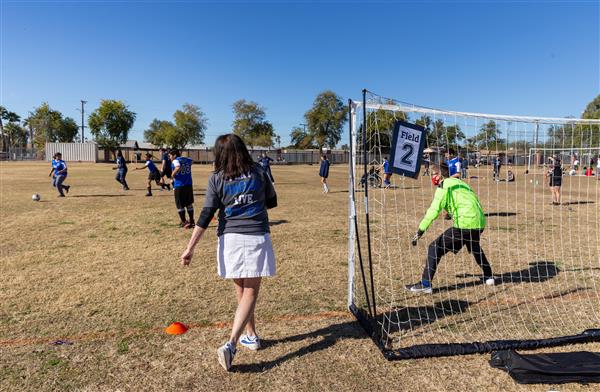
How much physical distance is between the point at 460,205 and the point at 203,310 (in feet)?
10.5

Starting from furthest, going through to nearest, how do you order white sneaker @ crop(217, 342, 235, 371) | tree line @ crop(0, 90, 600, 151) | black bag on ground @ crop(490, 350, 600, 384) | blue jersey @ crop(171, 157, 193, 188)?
tree line @ crop(0, 90, 600, 151) → blue jersey @ crop(171, 157, 193, 188) → white sneaker @ crop(217, 342, 235, 371) → black bag on ground @ crop(490, 350, 600, 384)

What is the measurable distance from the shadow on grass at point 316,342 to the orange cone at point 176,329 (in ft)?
2.64

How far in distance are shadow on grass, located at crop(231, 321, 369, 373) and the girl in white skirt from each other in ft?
0.78

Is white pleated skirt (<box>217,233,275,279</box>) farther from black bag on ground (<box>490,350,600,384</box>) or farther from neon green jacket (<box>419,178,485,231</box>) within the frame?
neon green jacket (<box>419,178,485,231</box>)

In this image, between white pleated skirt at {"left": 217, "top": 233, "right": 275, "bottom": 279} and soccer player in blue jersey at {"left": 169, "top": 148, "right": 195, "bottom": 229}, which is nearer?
white pleated skirt at {"left": 217, "top": 233, "right": 275, "bottom": 279}

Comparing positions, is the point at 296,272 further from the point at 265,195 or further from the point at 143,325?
the point at 265,195

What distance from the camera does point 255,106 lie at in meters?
76.1

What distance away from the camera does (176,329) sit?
3869 millimetres

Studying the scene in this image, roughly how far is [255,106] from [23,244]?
2795 inches

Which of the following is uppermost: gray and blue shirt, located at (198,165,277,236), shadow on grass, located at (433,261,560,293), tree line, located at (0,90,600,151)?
tree line, located at (0,90,600,151)

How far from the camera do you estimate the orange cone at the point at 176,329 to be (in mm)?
3852

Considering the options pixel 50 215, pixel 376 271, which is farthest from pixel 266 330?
pixel 50 215

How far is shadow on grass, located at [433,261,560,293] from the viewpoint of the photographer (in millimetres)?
5266

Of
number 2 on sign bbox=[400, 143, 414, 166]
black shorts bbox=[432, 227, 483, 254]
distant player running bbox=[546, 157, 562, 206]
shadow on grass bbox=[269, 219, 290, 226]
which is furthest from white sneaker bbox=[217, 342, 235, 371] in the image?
distant player running bbox=[546, 157, 562, 206]
